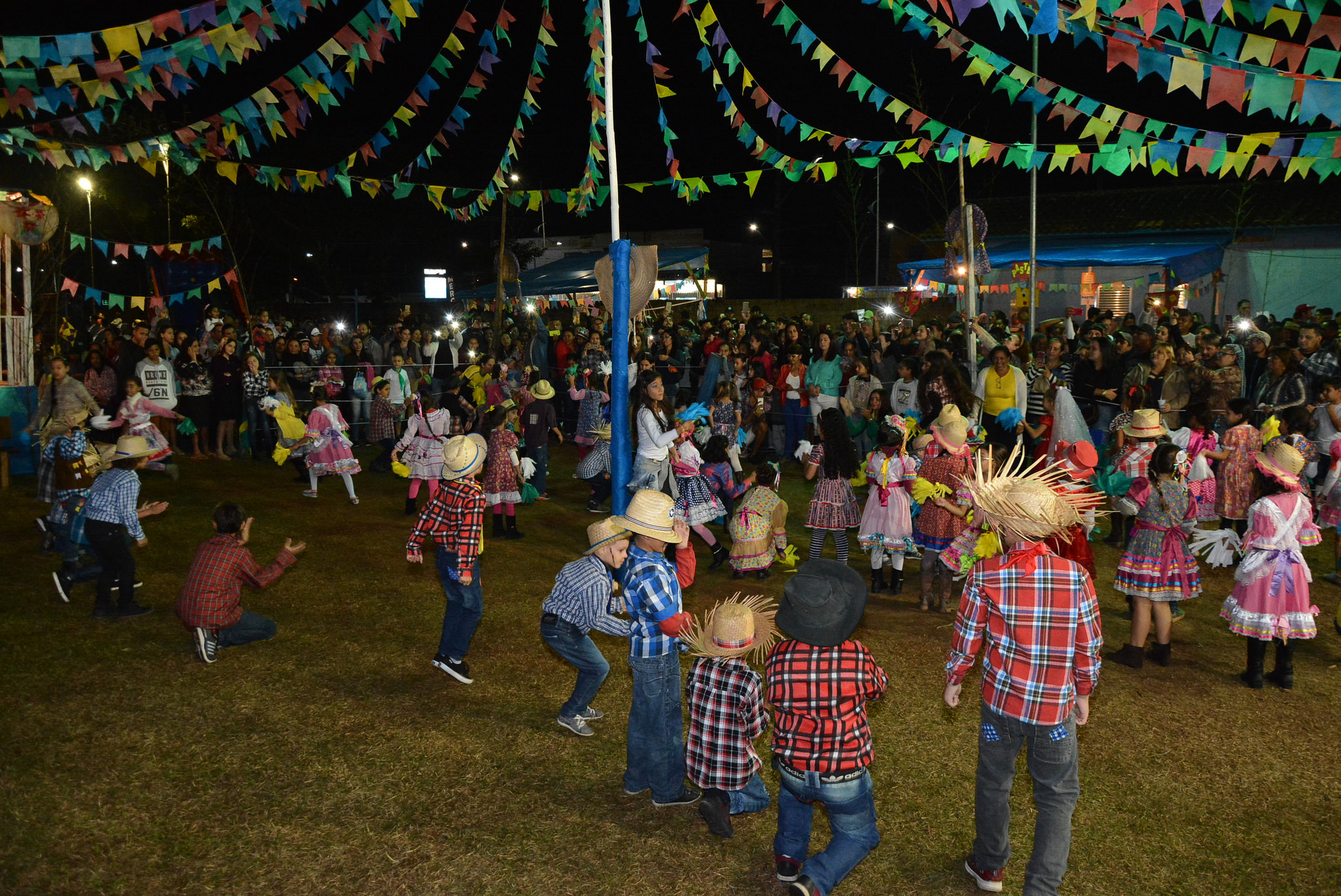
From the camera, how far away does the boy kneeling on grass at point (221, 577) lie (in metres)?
6.45

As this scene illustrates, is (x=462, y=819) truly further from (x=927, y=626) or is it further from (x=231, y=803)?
(x=927, y=626)

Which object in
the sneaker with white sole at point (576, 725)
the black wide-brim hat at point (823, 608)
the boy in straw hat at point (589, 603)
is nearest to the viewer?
the black wide-brim hat at point (823, 608)

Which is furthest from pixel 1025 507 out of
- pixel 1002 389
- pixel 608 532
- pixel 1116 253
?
pixel 1116 253

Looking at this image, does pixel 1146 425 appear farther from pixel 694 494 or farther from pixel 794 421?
pixel 794 421

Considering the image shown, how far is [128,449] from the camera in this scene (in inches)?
279

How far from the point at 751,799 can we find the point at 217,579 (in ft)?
13.7

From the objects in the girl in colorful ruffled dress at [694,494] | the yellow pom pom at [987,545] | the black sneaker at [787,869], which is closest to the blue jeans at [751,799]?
the black sneaker at [787,869]

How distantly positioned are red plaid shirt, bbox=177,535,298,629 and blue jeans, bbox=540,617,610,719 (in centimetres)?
235

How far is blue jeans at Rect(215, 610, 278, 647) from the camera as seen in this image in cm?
687

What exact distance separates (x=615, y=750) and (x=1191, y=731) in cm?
365

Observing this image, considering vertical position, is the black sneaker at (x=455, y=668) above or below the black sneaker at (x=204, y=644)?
below

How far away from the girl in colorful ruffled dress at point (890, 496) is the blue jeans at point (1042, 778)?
4.06m

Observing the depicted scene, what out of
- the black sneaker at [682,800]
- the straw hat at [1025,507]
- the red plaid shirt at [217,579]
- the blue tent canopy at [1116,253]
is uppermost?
the blue tent canopy at [1116,253]

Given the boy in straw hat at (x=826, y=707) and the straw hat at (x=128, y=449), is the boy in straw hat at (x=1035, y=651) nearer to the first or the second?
the boy in straw hat at (x=826, y=707)
